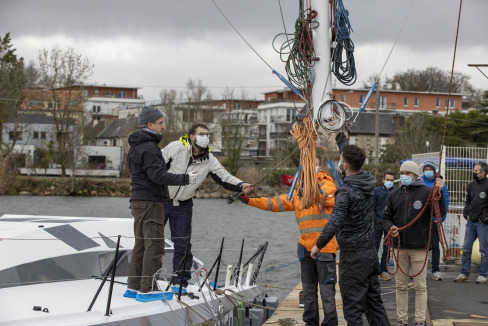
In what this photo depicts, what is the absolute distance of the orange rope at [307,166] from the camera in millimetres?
6582

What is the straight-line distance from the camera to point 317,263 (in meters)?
6.57

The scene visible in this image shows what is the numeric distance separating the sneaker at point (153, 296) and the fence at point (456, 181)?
7676 mm

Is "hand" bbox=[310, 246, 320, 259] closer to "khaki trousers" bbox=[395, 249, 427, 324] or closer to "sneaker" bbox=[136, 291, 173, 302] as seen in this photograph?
"khaki trousers" bbox=[395, 249, 427, 324]

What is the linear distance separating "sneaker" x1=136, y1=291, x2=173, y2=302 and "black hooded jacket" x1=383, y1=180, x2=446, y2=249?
8.70 feet

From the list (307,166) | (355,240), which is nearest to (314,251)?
(355,240)

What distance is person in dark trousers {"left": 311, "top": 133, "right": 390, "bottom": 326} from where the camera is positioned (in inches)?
237

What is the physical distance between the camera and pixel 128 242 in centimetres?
797

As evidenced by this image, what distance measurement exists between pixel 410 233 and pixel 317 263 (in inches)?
49.6

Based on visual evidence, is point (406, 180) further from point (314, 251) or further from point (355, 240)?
point (314, 251)

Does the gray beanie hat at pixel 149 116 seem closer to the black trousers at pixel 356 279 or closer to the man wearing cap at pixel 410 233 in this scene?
the black trousers at pixel 356 279

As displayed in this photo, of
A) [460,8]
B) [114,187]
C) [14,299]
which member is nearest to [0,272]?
[14,299]

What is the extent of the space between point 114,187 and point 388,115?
114 ft

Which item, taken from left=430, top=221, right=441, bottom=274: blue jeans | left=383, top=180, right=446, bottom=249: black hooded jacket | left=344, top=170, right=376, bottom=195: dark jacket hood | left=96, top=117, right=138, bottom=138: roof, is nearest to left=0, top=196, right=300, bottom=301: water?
left=430, top=221, right=441, bottom=274: blue jeans

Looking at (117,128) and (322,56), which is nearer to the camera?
(322,56)
